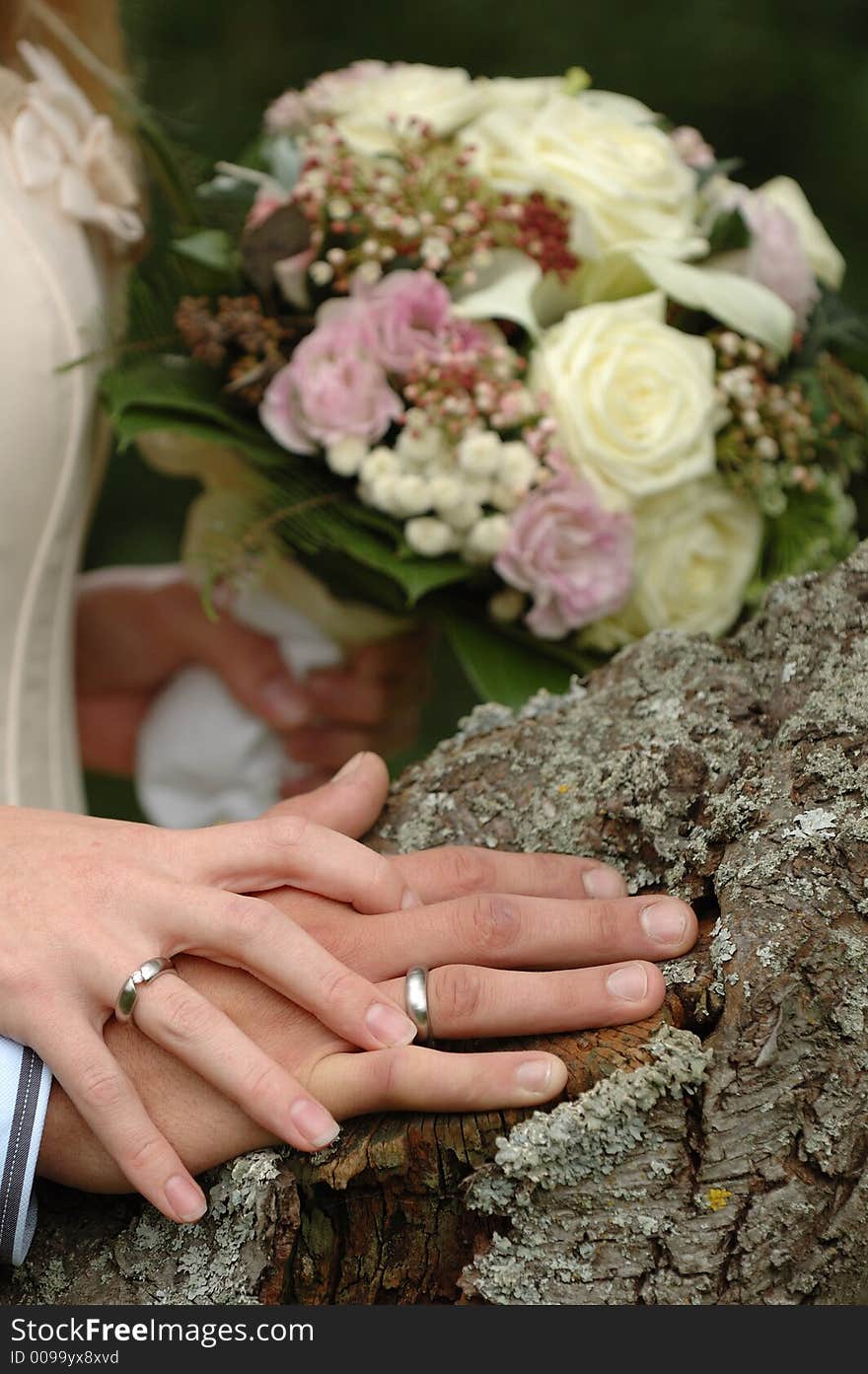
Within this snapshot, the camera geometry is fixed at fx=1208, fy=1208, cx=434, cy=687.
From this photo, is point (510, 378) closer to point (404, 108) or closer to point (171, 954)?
point (404, 108)

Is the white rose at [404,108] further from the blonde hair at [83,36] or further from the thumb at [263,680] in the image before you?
the thumb at [263,680]

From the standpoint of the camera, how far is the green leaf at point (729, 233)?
1372 millimetres

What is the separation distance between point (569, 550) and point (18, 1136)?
80 centimetres

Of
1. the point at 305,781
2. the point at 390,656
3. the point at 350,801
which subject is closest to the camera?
the point at 350,801

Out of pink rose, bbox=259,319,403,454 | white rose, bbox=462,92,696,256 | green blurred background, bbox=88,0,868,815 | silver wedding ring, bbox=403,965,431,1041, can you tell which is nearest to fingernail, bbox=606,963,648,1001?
silver wedding ring, bbox=403,965,431,1041

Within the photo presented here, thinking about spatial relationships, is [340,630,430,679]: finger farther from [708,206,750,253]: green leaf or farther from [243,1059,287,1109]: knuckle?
[243,1059,287,1109]: knuckle

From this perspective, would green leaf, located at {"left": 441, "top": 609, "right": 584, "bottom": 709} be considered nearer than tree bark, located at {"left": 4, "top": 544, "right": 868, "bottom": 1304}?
No

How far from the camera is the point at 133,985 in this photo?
758mm

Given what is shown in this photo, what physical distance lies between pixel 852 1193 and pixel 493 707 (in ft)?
1.57

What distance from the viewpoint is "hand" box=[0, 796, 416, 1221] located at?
731mm

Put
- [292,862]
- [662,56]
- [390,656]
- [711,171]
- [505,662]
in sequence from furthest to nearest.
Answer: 1. [662,56]
2. [390,656]
3. [711,171]
4. [505,662]
5. [292,862]

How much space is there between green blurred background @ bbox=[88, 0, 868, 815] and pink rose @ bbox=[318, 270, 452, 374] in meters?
1.87

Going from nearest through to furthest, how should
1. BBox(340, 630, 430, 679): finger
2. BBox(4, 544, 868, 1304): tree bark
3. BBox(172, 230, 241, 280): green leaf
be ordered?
BBox(4, 544, 868, 1304): tree bark → BBox(172, 230, 241, 280): green leaf → BBox(340, 630, 430, 679): finger

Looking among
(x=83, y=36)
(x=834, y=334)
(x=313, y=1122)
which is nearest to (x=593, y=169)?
(x=834, y=334)
